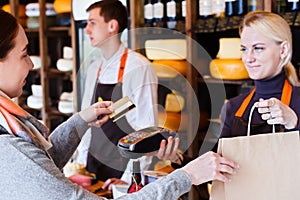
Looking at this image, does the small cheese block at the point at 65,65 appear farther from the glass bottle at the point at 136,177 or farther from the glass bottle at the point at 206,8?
the glass bottle at the point at 136,177

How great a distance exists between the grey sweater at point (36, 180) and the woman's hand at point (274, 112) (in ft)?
1.06

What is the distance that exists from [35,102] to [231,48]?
1.68 metres

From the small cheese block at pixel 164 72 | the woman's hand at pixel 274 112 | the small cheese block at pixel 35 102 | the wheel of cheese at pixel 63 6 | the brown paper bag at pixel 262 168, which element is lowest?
the small cheese block at pixel 35 102

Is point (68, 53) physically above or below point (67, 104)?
above

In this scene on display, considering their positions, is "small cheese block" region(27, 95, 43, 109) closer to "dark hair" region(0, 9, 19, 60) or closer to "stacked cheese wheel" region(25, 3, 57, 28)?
"stacked cheese wheel" region(25, 3, 57, 28)

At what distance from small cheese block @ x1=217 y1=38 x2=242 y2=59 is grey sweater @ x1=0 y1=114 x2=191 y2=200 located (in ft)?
3.91

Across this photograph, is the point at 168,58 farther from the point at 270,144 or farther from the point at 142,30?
the point at 270,144

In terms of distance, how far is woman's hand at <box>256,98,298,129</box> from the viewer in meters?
1.11

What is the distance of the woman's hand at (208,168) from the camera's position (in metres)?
0.93

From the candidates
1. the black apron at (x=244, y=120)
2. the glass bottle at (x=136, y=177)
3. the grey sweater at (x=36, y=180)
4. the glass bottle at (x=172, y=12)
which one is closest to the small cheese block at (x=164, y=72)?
the glass bottle at (x=172, y=12)

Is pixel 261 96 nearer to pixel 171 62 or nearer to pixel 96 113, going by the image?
pixel 96 113

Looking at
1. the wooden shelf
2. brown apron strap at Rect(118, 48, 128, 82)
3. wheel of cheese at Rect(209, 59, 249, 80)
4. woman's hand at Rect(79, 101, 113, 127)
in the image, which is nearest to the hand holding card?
woman's hand at Rect(79, 101, 113, 127)

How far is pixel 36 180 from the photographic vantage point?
0.85m

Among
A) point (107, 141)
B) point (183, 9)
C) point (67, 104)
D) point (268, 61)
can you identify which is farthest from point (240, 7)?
point (67, 104)
